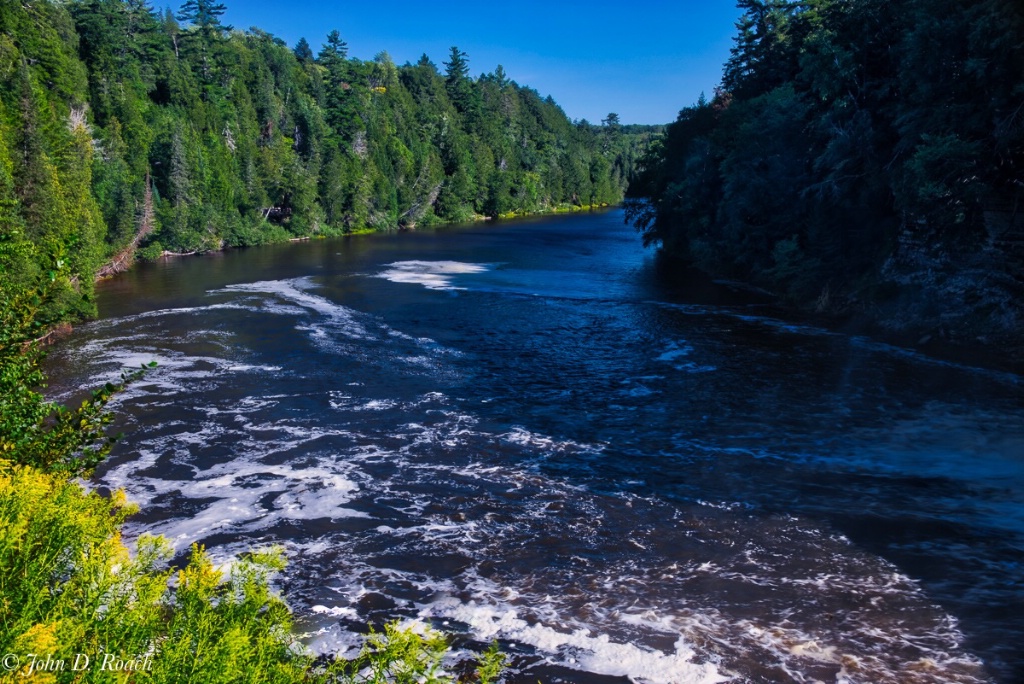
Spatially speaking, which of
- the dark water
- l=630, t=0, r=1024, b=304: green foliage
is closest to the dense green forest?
l=630, t=0, r=1024, b=304: green foliage

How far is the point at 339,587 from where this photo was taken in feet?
34.5

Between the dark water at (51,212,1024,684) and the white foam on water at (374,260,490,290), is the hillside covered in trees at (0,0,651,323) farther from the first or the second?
the white foam on water at (374,260,490,290)

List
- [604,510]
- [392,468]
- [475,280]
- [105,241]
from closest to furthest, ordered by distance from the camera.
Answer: [604,510] → [392,468] → [475,280] → [105,241]

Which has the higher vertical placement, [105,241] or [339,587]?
[105,241]

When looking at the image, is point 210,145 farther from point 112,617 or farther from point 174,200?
point 112,617

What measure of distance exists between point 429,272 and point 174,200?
88.9ft

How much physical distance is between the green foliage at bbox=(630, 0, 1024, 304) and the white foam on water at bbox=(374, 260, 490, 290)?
599 inches

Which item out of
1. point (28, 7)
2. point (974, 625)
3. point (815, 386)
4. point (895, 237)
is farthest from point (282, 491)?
point (28, 7)

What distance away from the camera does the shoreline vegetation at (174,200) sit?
16.8ft

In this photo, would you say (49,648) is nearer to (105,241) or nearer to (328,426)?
(328,426)

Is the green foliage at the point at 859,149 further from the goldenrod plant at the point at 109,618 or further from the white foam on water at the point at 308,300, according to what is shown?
the goldenrod plant at the point at 109,618

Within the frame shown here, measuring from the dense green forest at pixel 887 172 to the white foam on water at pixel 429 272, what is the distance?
15522 mm

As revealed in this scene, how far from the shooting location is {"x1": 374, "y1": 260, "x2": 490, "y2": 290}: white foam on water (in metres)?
42.1

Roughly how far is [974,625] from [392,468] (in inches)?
406
